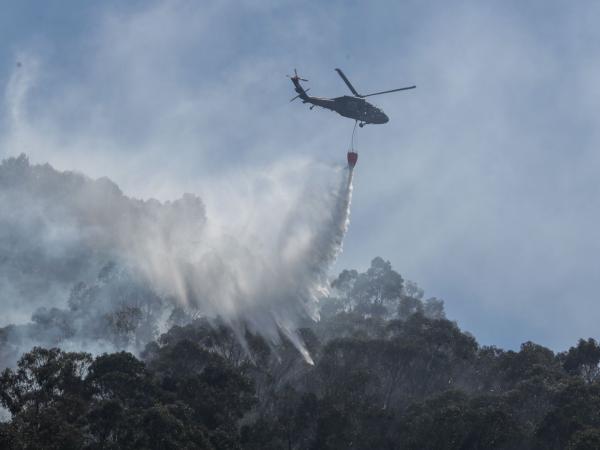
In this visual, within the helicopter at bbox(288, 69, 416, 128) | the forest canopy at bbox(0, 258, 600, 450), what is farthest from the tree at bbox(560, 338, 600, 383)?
the helicopter at bbox(288, 69, 416, 128)

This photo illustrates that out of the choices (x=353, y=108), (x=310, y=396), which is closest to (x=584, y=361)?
(x=310, y=396)

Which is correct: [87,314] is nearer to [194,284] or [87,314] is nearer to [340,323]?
[194,284]

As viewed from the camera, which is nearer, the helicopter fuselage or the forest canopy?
the forest canopy

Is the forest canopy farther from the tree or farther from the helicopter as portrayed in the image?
the helicopter

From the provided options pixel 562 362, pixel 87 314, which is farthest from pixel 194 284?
pixel 562 362

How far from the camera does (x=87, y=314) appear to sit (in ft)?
496

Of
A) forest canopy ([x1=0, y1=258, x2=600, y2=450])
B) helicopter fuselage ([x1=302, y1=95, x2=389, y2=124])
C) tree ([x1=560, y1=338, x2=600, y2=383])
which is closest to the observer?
forest canopy ([x1=0, y1=258, x2=600, y2=450])

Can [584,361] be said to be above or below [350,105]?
below

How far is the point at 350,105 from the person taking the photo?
3280 inches

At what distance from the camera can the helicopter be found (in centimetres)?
8325

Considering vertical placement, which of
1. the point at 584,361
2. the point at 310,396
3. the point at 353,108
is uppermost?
the point at 353,108

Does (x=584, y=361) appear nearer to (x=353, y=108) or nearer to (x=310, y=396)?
(x=310, y=396)

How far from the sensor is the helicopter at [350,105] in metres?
83.2

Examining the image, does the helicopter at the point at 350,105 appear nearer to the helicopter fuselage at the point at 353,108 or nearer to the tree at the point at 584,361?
the helicopter fuselage at the point at 353,108
